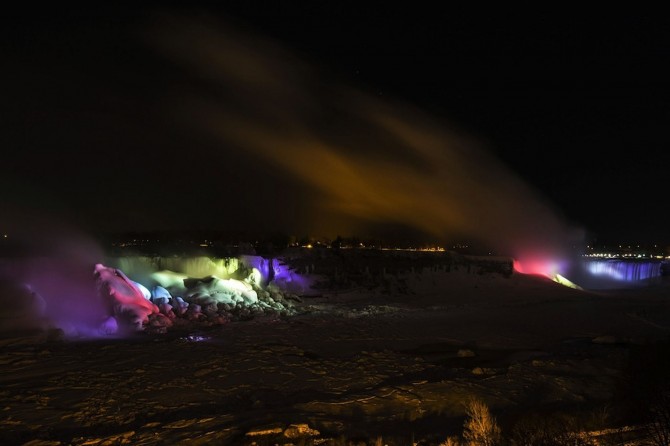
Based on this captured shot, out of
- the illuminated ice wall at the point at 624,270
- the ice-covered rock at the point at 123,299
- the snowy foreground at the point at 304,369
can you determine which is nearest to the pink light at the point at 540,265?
the illuminated ice wall at the point at 624,270

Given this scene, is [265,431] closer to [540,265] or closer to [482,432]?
[482,432]

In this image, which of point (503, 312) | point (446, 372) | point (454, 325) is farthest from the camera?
point (503, 312)

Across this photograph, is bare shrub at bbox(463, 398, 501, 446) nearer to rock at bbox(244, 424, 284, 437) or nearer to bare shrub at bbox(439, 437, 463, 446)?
bare shrub at bbox(439, 437, 463, 446)

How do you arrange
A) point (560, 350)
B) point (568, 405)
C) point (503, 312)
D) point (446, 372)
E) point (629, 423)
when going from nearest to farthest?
point (629, 423) → point (568, 405) → point (446, 372) → point (560, 350) → point (503, 312)

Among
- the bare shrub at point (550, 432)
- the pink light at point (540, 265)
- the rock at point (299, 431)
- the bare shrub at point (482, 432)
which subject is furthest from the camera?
the pink light at point (540, 265)

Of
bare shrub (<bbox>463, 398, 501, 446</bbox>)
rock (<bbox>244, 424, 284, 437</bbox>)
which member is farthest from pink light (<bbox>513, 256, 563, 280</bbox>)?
rock (<bbox>244, 424, 284, 437</bbox>)

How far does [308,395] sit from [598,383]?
5962 millimetres

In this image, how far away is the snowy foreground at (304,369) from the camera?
25.4 ft

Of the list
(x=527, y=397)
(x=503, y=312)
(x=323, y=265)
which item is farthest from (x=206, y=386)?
(x=323, y=265)

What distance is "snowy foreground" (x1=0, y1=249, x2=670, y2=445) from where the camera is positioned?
7754 millimetres

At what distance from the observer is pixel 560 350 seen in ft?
47.0

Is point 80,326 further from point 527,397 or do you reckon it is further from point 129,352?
point 527,397

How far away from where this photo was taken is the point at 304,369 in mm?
11492

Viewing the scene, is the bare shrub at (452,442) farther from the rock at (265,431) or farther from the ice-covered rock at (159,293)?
the ice-covered rock at (159,293)
